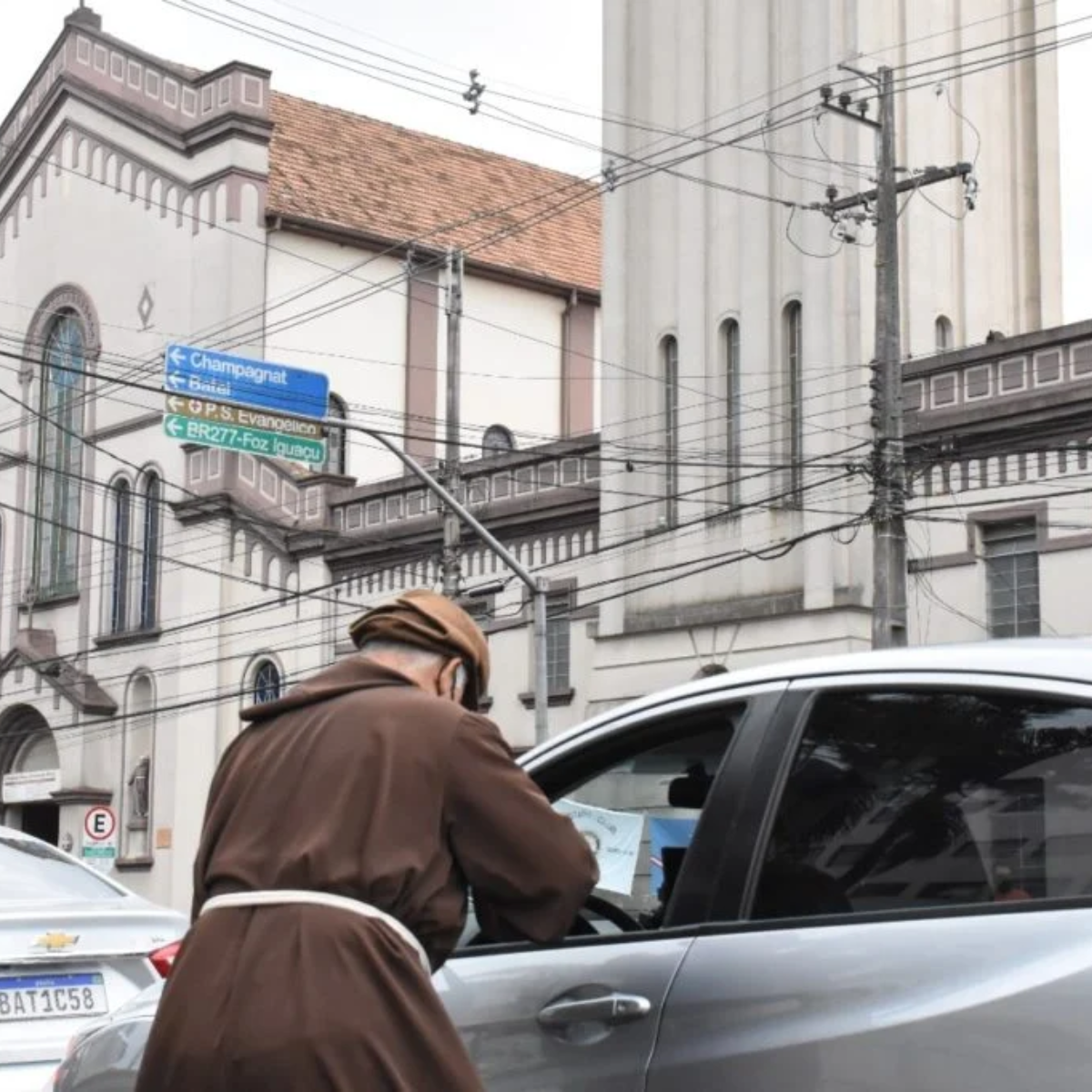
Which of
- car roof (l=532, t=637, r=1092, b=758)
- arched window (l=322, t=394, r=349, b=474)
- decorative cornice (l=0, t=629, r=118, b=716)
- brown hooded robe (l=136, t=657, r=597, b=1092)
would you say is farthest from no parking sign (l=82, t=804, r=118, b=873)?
brown hooded robe (l=136, t=657, r=597, b=1092)

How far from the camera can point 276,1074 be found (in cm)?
357

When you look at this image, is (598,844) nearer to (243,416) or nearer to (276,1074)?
(276,1074)

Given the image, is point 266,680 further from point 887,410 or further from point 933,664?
point 933,664

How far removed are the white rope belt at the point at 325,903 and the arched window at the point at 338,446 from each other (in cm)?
3605

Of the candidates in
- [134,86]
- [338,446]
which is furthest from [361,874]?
[134,86]

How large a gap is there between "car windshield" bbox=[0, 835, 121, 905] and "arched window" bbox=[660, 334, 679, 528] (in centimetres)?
2352

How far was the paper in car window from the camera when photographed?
464 cm

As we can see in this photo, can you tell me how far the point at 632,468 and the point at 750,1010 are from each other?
27.7m

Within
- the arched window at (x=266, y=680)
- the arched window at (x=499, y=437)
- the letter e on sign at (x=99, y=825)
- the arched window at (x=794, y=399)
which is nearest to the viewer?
the arched window at (x=794, y=399)

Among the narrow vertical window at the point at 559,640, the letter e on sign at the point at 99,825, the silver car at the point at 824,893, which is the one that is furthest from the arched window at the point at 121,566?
the silver car at the point at 824,893

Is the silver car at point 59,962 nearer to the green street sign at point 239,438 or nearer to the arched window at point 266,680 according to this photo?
the green street sign at point 239,438

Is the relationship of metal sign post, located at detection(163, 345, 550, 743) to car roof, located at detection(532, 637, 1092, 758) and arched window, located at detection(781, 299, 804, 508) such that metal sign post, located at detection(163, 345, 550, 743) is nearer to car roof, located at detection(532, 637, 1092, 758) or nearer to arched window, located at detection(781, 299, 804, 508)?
arched window, located at detection(781, 299, 804, 508)

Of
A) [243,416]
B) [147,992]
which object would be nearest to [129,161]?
[243,416]

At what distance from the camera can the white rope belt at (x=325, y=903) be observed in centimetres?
368
